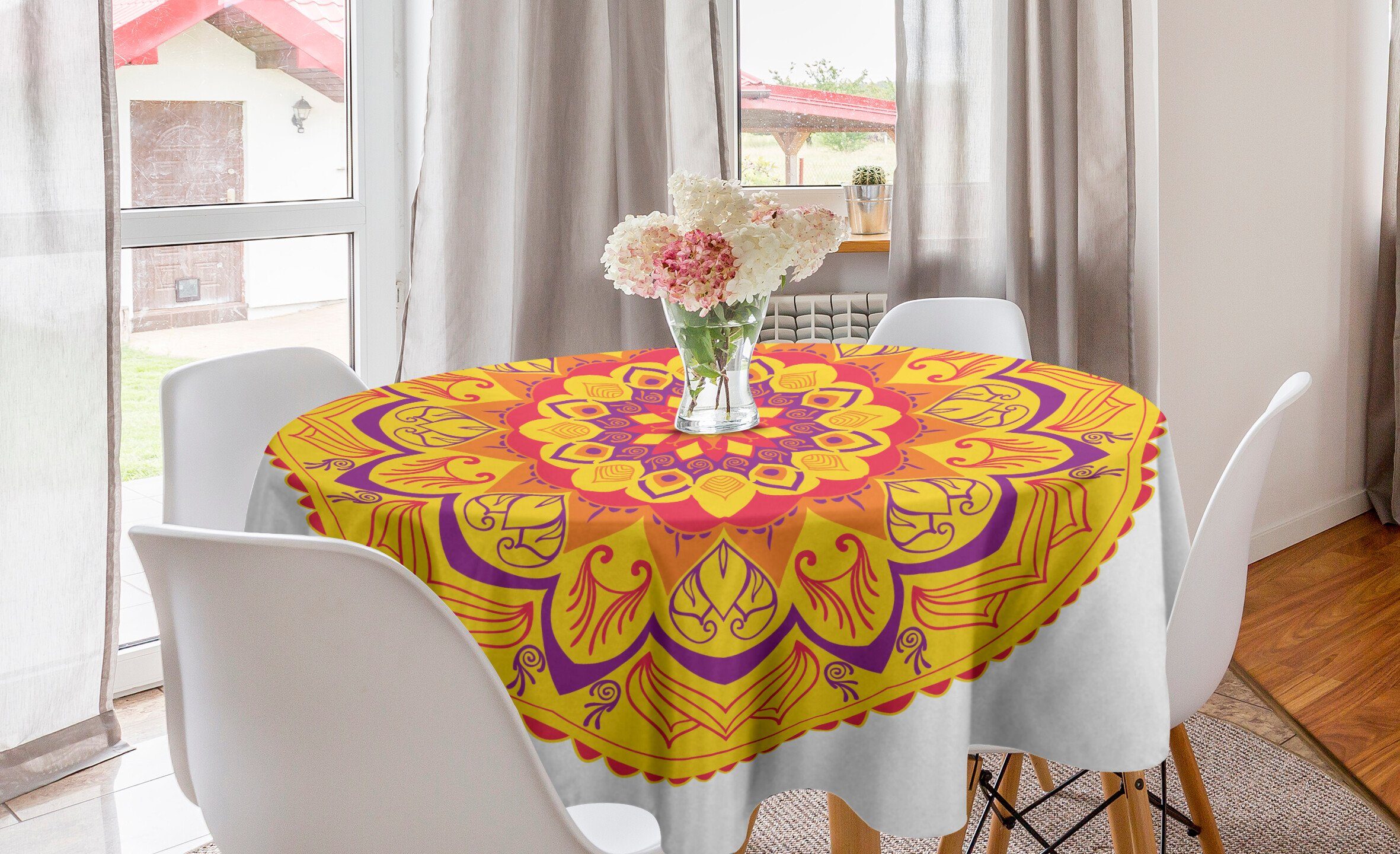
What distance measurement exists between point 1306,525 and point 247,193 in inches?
128

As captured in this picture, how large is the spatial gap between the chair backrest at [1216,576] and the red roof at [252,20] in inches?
87.5

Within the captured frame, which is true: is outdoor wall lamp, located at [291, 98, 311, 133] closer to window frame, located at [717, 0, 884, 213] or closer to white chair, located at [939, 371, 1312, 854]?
window frame, located at [717, 0, 884, 213]

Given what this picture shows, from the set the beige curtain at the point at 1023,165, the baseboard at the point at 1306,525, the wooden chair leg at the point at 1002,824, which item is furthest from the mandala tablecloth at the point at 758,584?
the baseboard at the point at 1306,525

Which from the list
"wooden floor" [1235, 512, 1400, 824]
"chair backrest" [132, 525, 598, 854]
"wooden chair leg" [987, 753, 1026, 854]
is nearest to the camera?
"chair backrest" [132, 525, 598, 854]

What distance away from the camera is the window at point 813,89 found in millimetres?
3469

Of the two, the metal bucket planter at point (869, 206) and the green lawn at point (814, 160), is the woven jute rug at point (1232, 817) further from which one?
the green lawn at point (814, 160)

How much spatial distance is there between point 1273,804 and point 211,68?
2.69 m

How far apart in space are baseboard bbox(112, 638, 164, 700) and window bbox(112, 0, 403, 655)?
82 millimetres

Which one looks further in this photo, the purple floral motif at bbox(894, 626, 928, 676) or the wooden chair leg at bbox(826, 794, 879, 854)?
the wooden chair leg at bbox(826, 794, 879, 854)

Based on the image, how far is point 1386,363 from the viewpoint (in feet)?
12.5

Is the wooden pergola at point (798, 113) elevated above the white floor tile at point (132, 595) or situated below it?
above

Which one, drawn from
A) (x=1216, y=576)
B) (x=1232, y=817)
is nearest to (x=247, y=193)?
(x=1216, y=576)

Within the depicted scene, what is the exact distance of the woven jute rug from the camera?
79.0 inches

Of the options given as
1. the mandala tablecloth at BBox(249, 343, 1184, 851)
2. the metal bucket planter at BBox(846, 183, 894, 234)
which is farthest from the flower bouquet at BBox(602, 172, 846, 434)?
the metal bucket planter at BBox(846, 183, 894, 234)
